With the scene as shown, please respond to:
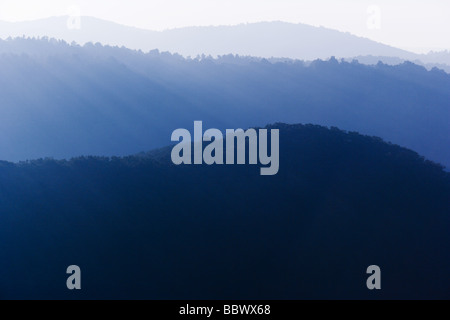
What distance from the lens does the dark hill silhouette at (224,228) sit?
23141 mm

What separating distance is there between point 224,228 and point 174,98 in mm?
57474

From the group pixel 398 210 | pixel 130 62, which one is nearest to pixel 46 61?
pixel 130 62

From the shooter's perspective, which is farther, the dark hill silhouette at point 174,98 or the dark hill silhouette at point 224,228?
the dark hill silhouette at point 174,98

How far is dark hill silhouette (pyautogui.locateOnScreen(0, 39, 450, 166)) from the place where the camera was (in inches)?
2778

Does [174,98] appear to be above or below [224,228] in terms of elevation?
above

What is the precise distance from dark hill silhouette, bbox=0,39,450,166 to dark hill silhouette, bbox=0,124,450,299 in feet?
132

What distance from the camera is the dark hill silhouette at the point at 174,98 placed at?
7056cm

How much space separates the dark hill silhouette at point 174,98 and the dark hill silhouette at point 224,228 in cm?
4015

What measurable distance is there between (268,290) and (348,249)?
501 centimetres

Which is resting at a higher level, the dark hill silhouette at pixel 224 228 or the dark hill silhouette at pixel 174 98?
the dark hill silhouette at pixel 174 98

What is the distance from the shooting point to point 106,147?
69.9m

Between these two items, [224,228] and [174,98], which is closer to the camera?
[224,228]

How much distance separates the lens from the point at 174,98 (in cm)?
8144
